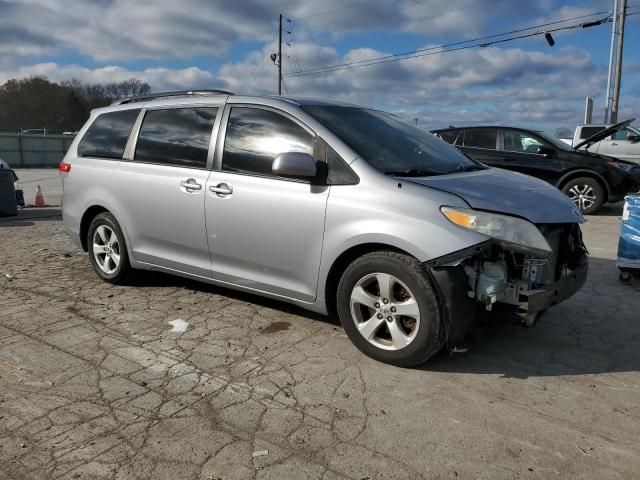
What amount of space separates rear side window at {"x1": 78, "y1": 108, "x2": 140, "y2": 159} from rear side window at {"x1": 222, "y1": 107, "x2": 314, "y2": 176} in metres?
1.40

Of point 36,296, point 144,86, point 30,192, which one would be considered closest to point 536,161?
point 36,296

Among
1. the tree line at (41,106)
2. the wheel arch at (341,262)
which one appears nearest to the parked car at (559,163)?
the wheel arch at (341,262)

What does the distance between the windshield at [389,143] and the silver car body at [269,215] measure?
129 mm

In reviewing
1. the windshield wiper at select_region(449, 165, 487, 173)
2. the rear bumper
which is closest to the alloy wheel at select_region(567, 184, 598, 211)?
the windshield wiper at select_region(449, 165, 487, 173)

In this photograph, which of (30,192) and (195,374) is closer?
(195,374)

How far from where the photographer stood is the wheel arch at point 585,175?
10510 millimetres

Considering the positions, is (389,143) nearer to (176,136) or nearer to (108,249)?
(176,136)

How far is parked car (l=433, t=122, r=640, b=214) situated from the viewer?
34.6ft

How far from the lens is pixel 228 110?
4402mm

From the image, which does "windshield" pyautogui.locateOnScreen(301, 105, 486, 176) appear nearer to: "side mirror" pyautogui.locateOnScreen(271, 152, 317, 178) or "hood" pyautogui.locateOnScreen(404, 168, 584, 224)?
"hood" pyautogui.locateOnScreen(404, 168, 584, 224)

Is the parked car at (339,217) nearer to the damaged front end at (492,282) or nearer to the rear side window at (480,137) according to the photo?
the damaged front end at (492,282)

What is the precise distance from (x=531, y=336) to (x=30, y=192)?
1779 centimetres

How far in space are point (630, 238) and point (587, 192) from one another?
5582 millimetres

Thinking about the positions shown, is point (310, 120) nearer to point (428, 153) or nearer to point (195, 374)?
point (428, 153)
